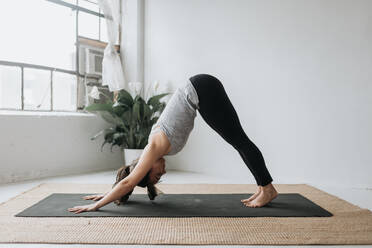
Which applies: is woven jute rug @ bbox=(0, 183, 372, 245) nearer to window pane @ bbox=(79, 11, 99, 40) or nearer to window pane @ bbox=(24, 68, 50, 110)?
window pane @ bbox=(24, 68, 50, 110)

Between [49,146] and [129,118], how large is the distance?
96 cm

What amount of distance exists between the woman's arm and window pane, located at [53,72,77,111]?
2286 millimetres

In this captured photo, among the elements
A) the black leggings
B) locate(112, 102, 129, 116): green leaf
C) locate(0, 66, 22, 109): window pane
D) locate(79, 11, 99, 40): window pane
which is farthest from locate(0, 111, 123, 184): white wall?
the black leggings

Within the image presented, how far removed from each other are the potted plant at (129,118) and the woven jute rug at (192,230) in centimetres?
185

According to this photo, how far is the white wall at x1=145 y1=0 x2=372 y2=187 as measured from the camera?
3.37m

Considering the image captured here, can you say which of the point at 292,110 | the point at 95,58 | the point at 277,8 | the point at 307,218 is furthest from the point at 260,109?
the point at 95,58

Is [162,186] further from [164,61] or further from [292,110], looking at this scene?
[164,61]

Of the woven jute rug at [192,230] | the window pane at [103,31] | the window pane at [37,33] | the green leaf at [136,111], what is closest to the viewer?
the woven jute rug at [192,230]

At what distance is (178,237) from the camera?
1.71 metres

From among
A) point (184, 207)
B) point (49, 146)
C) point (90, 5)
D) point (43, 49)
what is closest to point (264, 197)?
point (184, 207)

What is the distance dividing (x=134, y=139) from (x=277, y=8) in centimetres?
221

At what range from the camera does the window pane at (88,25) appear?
4.38 meters

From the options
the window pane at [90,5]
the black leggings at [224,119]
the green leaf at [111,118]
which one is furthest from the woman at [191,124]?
the window pane at [90,5]

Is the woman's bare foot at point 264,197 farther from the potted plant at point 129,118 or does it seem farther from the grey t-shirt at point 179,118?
the potted plant at point 129,118
